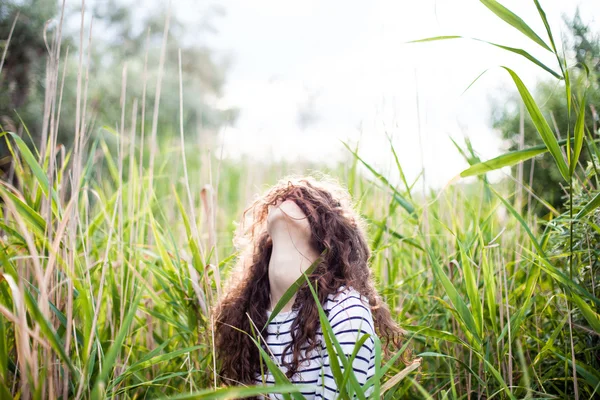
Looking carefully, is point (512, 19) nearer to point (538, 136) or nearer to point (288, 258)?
point (288, 258)

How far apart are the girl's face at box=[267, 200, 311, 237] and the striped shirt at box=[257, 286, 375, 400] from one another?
0.66 ft

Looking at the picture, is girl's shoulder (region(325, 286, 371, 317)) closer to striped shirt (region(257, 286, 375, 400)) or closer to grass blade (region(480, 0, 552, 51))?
striped shirt (region(257, 286, 375, 400))

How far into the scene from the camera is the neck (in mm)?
1167

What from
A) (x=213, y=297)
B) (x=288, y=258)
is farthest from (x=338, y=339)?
(x=213, y=297)

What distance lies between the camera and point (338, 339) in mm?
1064

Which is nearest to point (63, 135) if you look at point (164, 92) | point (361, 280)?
point (164, 92)

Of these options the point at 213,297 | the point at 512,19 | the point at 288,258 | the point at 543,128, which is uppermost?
the point at 512,19

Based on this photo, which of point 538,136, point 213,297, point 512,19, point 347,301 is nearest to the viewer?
point 512,19

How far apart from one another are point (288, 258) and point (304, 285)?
0.09 m

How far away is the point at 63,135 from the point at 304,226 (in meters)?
3.76

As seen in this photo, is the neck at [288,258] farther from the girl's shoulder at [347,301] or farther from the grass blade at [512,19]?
the grass blade at [512,19]

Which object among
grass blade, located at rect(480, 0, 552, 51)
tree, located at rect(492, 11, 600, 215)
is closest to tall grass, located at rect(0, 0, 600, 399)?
grass blade, located at rect(480, 0, 552, 51)

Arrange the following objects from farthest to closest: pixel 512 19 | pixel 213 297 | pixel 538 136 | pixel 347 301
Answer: pixel 538 136 → pixel 213 297 → pixel 347 301 → pixel 512 19

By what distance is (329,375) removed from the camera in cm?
107
